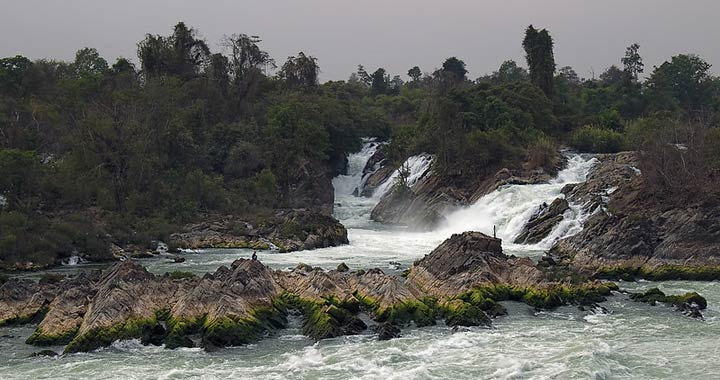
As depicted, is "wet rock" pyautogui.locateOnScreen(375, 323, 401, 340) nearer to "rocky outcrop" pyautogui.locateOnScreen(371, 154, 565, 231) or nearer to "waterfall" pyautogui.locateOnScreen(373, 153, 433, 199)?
"rocky outcrop" pyautogui.locateOnScreen(371, 154, 565, 231)

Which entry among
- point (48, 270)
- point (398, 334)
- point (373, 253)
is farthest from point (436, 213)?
point (398, 334)

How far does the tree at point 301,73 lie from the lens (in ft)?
293

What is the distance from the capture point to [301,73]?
89312 millimetres

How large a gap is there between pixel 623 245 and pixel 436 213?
21.8 meters

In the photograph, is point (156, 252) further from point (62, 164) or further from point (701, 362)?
point (701, 362)

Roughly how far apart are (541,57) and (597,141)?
65.6ft

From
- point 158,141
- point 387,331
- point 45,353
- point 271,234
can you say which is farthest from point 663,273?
point 158,141

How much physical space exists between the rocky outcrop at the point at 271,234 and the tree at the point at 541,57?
145ft

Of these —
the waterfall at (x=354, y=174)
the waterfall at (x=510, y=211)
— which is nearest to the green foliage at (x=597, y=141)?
the waterfall at (x=510, y=211)

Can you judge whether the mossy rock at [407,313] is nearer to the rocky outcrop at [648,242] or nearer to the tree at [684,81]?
the rocky outcrop at [648,242]

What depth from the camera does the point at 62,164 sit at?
55.0 m

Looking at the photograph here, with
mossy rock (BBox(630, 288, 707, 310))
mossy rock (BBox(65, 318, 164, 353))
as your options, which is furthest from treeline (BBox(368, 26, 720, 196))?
mossy rock (BBox(65, 318, 164, 353))

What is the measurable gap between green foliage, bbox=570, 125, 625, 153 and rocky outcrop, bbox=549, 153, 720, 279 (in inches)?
1149

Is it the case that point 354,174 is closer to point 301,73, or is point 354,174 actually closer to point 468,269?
point 301,73
